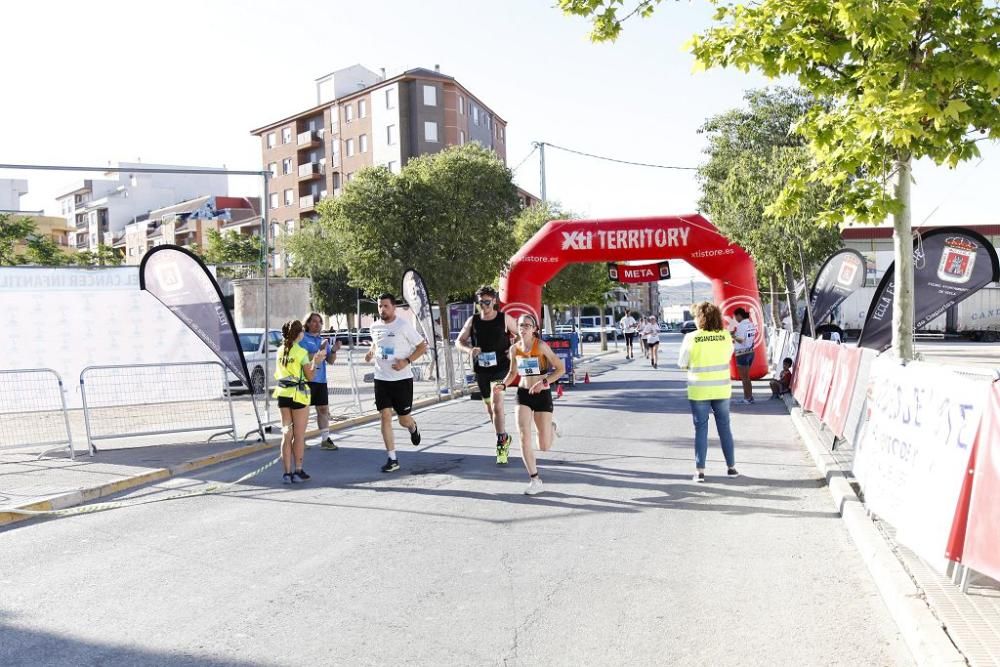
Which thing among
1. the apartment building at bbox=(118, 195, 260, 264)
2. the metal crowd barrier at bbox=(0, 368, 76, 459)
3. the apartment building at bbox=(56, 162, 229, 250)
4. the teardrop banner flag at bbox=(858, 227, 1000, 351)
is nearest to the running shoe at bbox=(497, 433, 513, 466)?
the metal crowd barrier at bbox=(0, 368, 76, 459)

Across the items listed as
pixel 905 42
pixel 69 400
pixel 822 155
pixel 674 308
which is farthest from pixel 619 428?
pixel 674 308

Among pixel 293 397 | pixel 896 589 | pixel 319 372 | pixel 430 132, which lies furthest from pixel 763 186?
pixel 430 132

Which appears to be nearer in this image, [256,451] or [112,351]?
[256,451]

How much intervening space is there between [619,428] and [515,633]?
8.68 metres

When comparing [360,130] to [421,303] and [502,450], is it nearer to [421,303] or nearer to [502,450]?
[421,303]

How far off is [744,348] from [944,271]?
159 inches

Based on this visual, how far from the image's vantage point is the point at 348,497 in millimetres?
8258

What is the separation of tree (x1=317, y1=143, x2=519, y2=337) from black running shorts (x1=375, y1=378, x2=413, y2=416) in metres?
14.1

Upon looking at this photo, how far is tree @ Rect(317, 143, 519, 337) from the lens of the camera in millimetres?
23609

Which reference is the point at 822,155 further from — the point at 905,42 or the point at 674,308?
the point at 674,308

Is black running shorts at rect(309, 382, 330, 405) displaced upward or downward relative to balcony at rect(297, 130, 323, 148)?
downward

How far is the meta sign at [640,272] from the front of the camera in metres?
27.7

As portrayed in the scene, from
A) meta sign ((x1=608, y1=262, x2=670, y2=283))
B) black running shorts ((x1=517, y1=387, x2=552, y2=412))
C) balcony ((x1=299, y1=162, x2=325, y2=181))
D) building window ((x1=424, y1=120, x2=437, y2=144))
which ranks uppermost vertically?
building window ((x1=424, y1=120, x2=437, y2=144))

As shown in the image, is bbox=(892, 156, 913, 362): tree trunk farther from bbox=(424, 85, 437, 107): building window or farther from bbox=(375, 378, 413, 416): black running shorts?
bbox=(424, 85, 437, 107): building window
